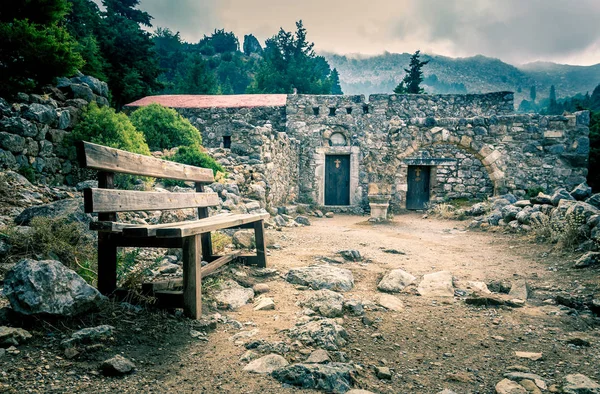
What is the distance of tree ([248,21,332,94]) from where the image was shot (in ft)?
84.4

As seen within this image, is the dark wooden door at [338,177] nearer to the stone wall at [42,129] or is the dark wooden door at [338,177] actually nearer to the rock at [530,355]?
the stone wall at [42,129]

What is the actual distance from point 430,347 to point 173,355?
168 centimetres

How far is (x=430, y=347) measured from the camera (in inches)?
92.6

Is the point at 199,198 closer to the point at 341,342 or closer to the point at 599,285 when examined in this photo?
the point at 341,342

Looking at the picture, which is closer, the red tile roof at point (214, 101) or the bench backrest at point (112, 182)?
the bench backrest at point (112, 182)

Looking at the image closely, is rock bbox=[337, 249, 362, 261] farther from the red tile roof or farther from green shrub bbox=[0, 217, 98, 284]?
the red tile roof

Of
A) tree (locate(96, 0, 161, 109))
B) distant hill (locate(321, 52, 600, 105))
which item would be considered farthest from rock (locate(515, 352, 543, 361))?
distant hill (locate(321, 52, 600, 105))

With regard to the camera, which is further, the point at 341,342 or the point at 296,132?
the point at 296,132

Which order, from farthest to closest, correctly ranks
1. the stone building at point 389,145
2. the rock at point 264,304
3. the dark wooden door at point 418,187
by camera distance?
the dark wooden door at point 418,187
the stone building at point 389,145
the rock at point 264,304

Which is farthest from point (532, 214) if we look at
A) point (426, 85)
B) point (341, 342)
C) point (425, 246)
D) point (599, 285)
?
point (426, 85)

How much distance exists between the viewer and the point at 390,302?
3.19 metres

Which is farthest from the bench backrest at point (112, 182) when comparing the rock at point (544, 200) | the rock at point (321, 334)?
the rock at point (544, 200)

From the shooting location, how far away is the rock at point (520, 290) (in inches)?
135

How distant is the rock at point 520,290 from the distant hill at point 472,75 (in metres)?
65.5
